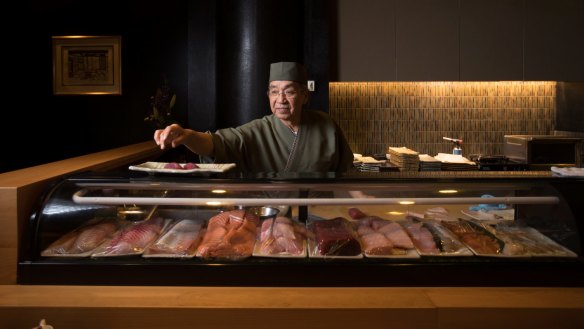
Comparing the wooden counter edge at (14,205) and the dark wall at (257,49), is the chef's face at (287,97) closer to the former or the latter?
the wooden counter edge at (14,205)

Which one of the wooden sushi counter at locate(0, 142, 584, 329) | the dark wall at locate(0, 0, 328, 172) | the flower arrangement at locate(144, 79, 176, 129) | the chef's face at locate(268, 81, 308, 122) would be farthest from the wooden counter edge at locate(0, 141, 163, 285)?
the dark wall at locate(0, 0, 328, 172)

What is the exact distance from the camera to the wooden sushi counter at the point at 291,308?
154 centimetres

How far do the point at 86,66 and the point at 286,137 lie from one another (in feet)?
12.5

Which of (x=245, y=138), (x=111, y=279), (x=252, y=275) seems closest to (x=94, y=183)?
(x=111, y=279)

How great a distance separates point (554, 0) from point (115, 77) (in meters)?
4.20

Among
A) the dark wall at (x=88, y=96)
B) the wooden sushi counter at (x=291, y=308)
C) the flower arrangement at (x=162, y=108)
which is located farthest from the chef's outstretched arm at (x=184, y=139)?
the dark wall at (x=88, y=96)

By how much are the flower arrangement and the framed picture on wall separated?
56 centimetres

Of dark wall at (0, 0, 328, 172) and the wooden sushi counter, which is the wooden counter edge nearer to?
the wooden sushi counter

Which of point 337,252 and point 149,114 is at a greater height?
point 149,114

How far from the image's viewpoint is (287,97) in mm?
2779

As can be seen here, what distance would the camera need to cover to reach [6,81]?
5965mm

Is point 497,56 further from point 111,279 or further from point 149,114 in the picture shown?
point 111,279

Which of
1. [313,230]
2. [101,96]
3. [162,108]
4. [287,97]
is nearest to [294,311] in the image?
[313,230]

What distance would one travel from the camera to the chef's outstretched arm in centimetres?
216
